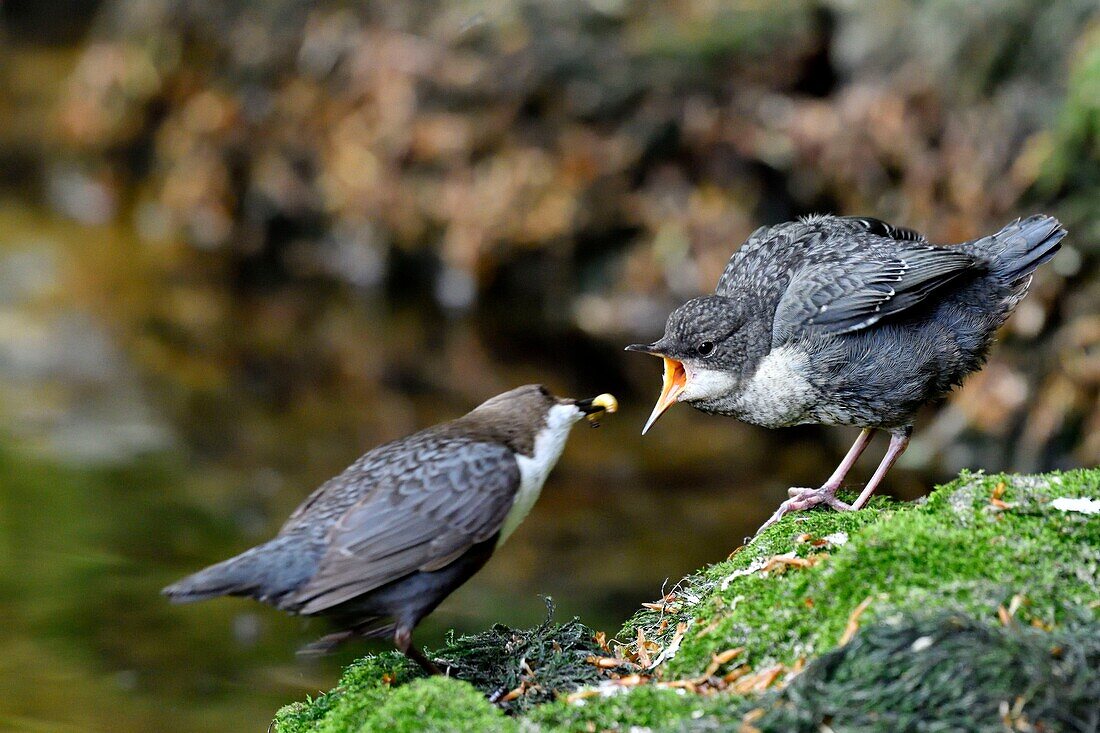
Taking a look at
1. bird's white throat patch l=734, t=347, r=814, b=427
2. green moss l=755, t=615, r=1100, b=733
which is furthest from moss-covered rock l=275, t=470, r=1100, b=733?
bird's white throat patch l=734, t=347, r=814, b=427

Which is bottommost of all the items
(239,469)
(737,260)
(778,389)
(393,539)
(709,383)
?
(393,539)

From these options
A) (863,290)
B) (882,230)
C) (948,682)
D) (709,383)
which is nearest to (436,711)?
(948,682)

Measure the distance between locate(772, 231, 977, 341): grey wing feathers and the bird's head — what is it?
0.21 metres

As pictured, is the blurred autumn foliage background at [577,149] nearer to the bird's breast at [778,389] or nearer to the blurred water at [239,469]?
the blurred water at [239,469]

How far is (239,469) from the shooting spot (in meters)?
8.36

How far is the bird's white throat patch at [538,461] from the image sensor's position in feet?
11.8

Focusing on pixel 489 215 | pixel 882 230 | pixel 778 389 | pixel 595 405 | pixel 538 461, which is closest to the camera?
pixel 538 461

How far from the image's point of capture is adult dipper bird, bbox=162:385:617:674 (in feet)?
10.8

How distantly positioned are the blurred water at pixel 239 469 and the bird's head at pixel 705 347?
2.51 meters

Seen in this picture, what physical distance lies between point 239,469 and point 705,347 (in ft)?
16.8

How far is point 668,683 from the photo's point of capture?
2986mm

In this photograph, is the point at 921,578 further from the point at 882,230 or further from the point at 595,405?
the point at 882,230

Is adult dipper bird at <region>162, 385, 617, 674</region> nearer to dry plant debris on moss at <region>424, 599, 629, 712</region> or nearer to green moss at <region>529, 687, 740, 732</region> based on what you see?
dry plant debris on moss at <region>424, 599, 629, 712</region>

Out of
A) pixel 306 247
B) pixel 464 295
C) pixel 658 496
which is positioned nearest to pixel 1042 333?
pixel 658 496
